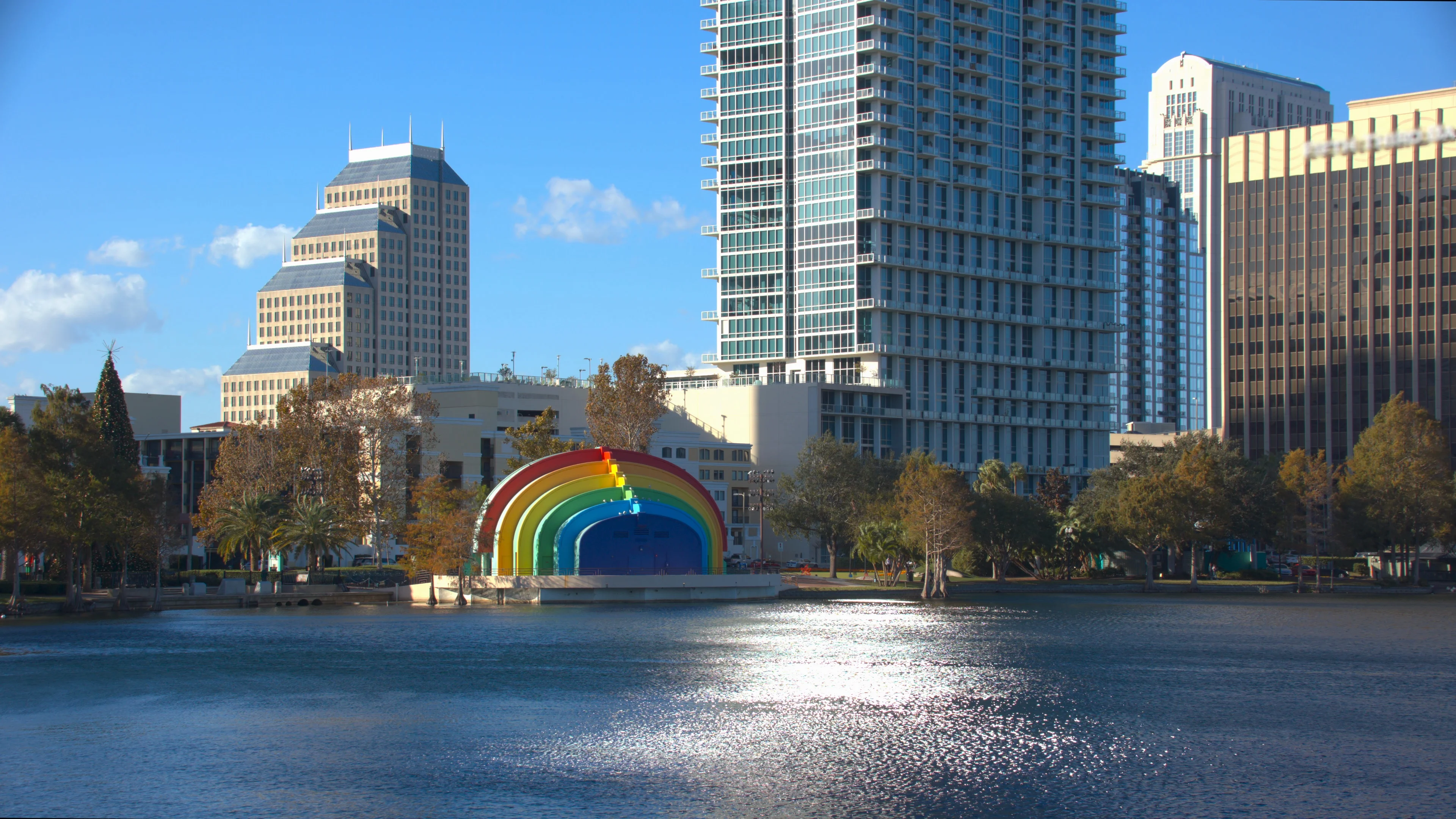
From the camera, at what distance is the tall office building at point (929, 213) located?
17300 centimetres

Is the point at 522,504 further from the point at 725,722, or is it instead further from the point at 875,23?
the point at 875,23

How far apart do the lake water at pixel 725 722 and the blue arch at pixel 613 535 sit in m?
29.1

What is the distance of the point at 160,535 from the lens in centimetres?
9012

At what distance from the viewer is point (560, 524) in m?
106

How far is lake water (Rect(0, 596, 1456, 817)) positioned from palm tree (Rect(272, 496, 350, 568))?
28.2m

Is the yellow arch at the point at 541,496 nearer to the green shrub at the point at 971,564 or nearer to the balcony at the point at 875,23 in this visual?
the green shrub at the point at 971,564

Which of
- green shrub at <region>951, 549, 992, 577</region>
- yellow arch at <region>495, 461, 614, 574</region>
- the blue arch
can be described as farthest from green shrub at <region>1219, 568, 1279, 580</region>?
yellow arch at <region>495, 461, 614, 574</region>

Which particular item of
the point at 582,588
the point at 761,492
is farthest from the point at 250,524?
the point at 761,492

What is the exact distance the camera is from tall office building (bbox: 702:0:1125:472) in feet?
568

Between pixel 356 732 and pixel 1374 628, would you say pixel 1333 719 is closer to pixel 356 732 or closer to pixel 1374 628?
pixel 356 732

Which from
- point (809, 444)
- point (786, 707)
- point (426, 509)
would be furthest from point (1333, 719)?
point (809, 444)

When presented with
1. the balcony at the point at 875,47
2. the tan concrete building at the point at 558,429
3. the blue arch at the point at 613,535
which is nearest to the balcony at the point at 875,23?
the balcony at the point at 875,47

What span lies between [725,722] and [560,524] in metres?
64.2

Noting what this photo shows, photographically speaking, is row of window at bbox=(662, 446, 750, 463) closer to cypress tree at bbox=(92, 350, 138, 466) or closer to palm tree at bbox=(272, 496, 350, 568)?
palm tree at bbox=(272, 496, 350, 568)
